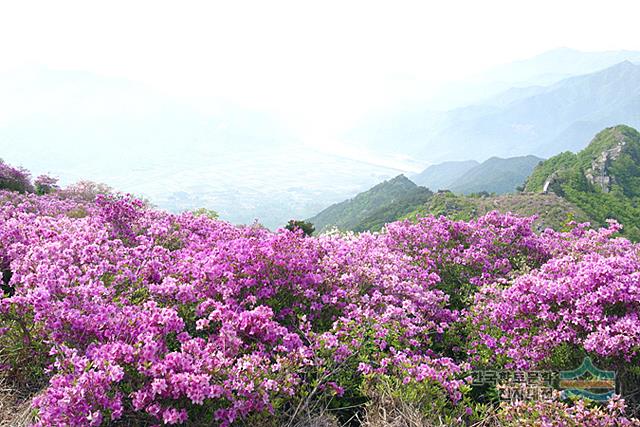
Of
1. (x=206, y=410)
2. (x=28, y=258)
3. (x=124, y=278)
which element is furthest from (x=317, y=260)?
(x=28, y=258)

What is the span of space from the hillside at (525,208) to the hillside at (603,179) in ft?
11.2

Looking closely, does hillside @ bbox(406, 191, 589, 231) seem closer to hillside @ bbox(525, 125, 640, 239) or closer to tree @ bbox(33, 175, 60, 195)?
hillside @ bbox(525, 125, 640, 239)

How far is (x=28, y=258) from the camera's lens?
5.31m

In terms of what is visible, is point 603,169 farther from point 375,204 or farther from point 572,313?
point 572,313

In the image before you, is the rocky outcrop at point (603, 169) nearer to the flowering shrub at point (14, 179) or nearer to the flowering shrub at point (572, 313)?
the flowering shrub at point (14, 179)

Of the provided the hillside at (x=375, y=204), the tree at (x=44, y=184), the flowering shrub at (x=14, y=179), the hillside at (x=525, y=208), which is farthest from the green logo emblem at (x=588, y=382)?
the hillside at (x=375, y=204)

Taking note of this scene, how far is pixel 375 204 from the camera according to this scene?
102188 millimetres

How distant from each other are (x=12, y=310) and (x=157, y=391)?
2.40m

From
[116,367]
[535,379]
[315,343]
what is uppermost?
[116,367]

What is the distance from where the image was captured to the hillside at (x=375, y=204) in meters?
75.6

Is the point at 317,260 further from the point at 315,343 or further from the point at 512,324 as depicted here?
the point at 512,324

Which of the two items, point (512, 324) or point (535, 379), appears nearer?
point (535, 379)

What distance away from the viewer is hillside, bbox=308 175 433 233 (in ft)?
248

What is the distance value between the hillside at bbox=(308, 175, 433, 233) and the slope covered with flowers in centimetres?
6693
